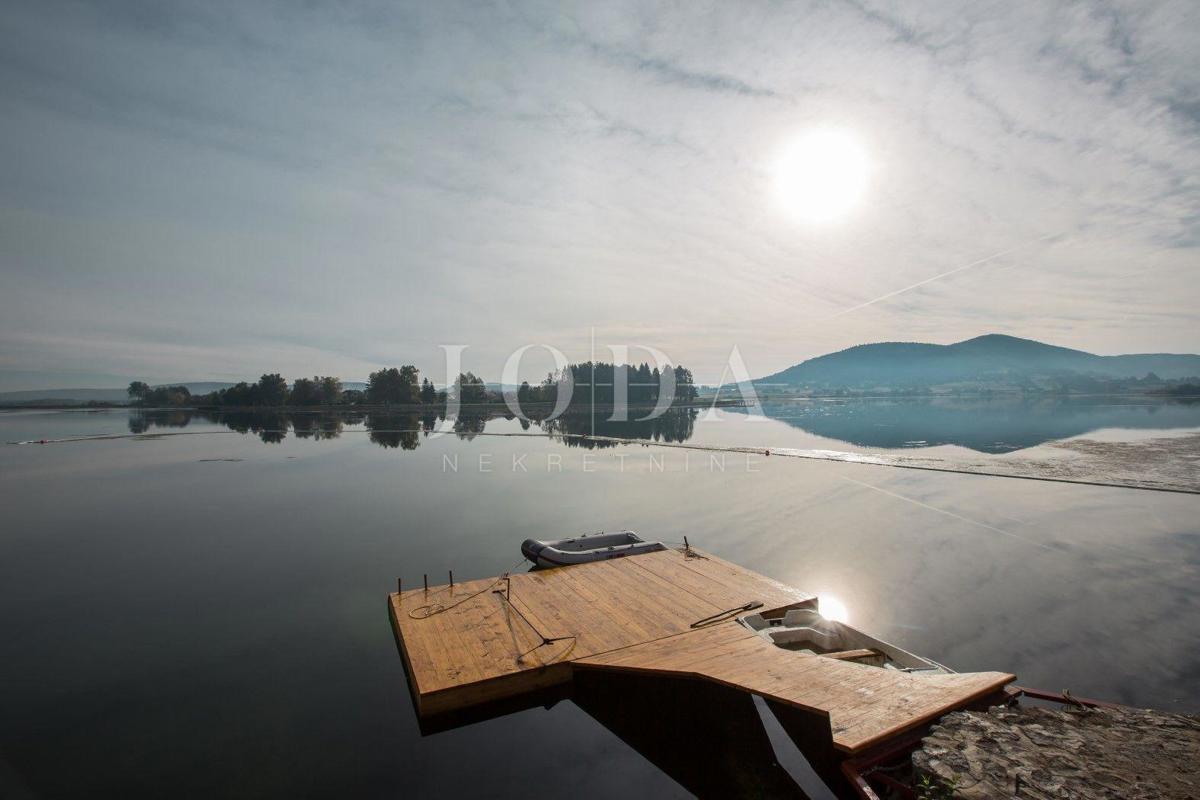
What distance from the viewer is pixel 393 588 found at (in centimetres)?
1625

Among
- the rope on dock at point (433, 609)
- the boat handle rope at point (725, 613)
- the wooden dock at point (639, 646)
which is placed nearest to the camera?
the wooden dock at point (639, 646)

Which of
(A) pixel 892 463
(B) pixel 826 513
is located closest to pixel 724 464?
(A) pixel 892 463

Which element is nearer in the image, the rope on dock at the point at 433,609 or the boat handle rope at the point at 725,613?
the boat handle rope at the point at 725,613

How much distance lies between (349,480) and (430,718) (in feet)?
96.5

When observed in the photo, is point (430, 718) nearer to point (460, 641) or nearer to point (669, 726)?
point (460, 641)

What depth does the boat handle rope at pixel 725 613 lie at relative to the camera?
38.1ft

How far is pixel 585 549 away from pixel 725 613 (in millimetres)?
7211

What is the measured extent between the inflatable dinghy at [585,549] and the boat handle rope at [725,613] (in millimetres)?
5356

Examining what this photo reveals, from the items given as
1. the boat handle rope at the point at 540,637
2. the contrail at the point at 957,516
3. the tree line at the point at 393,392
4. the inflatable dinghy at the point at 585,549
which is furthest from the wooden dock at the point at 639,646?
the tree line at the point at 393,392

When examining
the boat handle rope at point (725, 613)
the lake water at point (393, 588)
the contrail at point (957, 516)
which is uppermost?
the boat handle rope at point (725, 613)

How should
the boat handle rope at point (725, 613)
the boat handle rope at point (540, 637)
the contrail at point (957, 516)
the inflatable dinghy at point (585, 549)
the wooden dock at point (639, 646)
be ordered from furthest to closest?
the contrail at point (957, 516) < the inflatable dinghy at point (585, 549) < the boat handle rope at point (725, 613) < the boat handle rope at point (540, 637) < the wooden dock at point (639, 646)

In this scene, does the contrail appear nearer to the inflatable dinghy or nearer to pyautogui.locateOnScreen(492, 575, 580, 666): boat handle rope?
the inflatable dinghy

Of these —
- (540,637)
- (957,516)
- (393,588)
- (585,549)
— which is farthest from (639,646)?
(957,516)

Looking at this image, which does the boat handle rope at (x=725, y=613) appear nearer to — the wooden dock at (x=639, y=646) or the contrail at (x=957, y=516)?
the wooden dock at (x=639, y=646)
